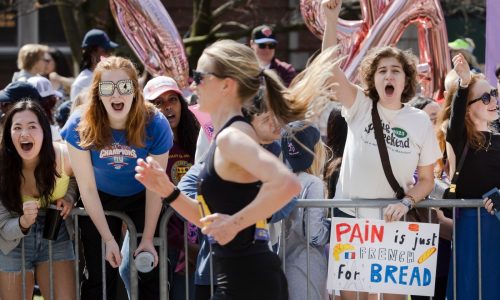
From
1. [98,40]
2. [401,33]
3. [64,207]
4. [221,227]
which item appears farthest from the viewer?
[98,40]

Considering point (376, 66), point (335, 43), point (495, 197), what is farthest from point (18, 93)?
point (495, 197)

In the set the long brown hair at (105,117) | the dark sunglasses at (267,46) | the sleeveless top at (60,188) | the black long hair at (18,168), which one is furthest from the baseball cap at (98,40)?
the long brown hair at (105,117)

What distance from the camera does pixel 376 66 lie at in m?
6.14

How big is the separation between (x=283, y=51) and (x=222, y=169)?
15.4 metres

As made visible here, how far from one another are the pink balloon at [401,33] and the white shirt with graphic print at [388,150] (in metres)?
1.85

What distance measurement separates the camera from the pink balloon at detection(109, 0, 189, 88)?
8266 millimetres

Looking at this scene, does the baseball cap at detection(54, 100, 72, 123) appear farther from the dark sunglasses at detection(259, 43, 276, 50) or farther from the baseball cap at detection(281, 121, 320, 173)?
the baseball cap at detection(281, 121, 320, 173)

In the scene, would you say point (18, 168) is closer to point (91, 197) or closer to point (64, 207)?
point (64, 207)

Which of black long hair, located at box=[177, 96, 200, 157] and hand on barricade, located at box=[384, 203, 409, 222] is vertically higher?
black long hair, located at box=[177, 96, 200, 157]

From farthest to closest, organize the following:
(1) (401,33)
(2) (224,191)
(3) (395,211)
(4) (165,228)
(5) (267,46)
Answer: (5) (267,46), (1) (401,33), (4) (165,228), (3) (395,211), (2) (224,191)

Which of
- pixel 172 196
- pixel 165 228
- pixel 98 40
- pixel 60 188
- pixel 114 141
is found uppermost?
pixel 98 40

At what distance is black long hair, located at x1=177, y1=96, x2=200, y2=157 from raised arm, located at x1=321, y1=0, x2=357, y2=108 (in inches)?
42.7

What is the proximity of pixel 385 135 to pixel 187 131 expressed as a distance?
132 cm

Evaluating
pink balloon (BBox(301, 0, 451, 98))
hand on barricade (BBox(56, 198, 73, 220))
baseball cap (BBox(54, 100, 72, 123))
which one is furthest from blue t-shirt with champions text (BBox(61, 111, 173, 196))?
baseball cap (BBox(54, 100, 72, 123))
